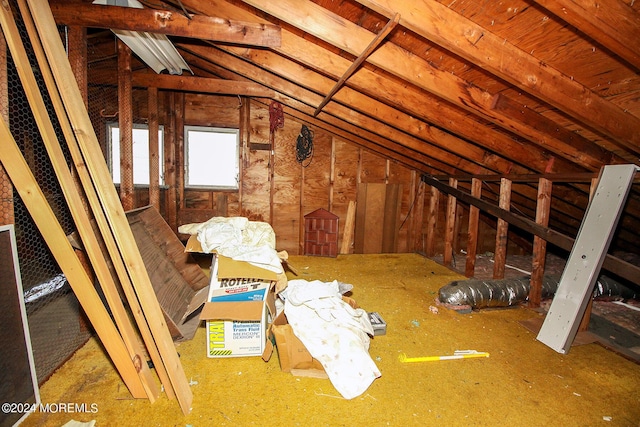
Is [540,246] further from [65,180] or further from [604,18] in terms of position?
[65,180]

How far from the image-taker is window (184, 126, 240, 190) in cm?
408

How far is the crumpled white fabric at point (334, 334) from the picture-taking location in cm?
151

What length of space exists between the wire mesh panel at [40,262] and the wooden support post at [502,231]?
3.77 meters

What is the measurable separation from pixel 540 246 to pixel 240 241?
2674 millimetres

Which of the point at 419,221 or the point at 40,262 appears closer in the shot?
the point at 40,262

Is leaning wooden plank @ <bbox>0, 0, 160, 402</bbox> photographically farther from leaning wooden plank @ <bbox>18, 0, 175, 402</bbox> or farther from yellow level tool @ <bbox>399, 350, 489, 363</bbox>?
yellow level tool @ <bbox>399, 350, 489, 363</bbox>

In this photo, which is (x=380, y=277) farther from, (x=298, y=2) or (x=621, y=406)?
(x=298, y=2)

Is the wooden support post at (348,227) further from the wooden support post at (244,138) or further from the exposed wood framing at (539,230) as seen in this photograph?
the wooden support post at (244,138)

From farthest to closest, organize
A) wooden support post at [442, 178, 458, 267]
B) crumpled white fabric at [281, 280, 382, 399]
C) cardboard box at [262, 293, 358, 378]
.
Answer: wooden support post at [442, 178, 458, 267]
cardboard box at [262, 293, 358, 378]
crumpled white fabric at [281, 280, 382, 399]

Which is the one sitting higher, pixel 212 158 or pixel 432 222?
pixel 212 158

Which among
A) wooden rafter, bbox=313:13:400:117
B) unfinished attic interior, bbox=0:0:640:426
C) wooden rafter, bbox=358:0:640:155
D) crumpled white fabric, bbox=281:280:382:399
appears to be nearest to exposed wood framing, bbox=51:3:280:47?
unfinished attic interior, bbox=0:0:640:426

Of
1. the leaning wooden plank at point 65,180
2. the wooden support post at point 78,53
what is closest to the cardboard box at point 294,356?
the leaning wooden plank at point 65,180

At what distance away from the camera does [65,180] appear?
1277 millimetres

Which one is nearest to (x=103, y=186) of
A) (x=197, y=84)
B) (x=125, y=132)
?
(x=125, y=132)
